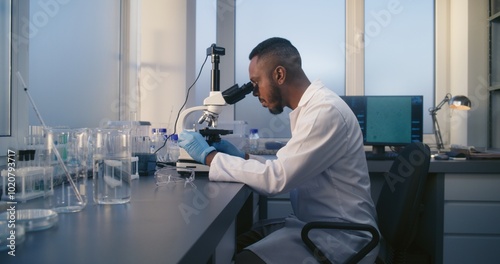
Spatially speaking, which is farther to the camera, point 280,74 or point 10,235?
point 280,74

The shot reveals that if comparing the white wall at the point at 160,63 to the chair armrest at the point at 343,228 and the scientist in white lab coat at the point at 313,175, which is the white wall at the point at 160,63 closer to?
the scientist in white lab coat at the point at 313,175

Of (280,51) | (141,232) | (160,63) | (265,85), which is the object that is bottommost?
(141,232)

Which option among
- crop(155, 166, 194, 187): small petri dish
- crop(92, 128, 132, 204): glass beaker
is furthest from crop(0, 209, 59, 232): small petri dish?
crop(155, 166, 194, 187): small petri dish

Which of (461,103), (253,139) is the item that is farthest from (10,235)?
(461,103)

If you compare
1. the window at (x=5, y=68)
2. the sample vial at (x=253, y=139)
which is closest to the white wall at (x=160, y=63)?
the sample vial at (x=253, y=139)

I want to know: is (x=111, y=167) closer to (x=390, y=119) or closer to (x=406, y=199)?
(x=406, y=199)

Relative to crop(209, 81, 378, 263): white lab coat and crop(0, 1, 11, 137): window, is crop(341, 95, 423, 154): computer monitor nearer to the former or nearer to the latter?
crop(209, 81, 378, 263): white lab coat

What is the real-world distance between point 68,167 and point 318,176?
816 mm

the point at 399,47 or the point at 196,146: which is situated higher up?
the point at 399,47

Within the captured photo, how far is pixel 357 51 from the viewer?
2.95 metres

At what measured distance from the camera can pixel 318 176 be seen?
1.33 metres

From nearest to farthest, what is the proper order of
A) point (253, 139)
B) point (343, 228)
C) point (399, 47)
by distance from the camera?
point (343, 228) < point (253, 139) < point (399, 47)

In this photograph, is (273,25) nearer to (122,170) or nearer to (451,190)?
(451,190)

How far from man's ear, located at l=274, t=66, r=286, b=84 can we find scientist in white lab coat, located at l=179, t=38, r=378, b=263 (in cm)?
12
